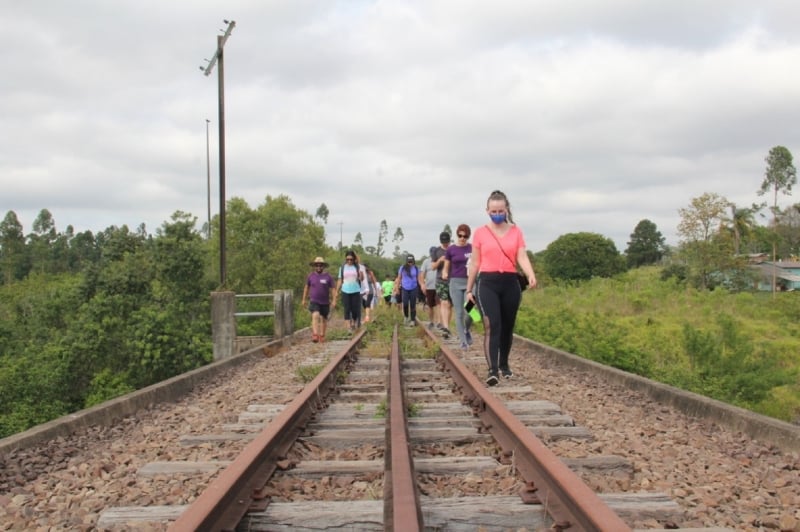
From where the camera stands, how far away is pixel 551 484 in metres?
3.22

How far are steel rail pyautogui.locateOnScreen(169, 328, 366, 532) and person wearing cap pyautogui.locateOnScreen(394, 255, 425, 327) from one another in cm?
960

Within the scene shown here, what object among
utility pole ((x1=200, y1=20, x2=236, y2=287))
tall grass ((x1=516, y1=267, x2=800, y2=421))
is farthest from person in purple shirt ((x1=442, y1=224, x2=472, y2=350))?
utility pole ((x1=200, y1=20, x2=236, y2=287))

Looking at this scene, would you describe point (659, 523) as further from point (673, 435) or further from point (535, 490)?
point (673, 435)

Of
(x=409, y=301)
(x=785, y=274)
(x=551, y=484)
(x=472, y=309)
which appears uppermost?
(x=785, y=274)

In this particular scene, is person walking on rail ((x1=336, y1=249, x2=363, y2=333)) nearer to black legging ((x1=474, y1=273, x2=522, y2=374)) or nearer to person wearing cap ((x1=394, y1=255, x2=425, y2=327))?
person wearing cap ((x1=394, y1=255, x2=425, y2=327))

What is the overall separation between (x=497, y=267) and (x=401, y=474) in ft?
11.7

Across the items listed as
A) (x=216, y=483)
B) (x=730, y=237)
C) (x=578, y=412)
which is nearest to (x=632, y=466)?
(x=578, y=412)

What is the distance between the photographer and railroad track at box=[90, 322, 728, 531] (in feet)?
9.68

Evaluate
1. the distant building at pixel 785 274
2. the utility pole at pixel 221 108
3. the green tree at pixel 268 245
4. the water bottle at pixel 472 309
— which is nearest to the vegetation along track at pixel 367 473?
the water bottle at pixel 472 309

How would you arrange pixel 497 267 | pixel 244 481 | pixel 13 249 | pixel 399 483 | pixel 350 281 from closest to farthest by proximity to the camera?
1. pixel 399 483
2. pixel 244 481
3. pixel 497 267
4. pixel 350 281
5. pixel 13 249

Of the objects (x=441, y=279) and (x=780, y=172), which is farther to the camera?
(x=780, y=172)

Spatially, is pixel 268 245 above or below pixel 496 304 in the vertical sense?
above

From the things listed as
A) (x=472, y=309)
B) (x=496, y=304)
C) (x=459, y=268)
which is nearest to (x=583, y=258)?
(x=459, y=268)

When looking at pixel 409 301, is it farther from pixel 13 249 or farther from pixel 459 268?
pixel 13 249
